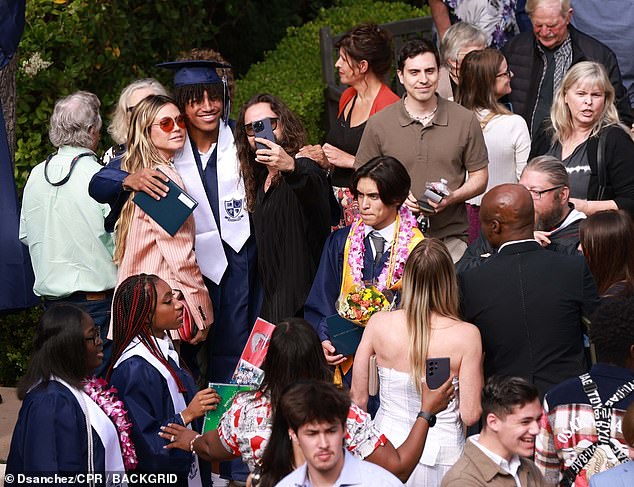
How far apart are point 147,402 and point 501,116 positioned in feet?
10.9

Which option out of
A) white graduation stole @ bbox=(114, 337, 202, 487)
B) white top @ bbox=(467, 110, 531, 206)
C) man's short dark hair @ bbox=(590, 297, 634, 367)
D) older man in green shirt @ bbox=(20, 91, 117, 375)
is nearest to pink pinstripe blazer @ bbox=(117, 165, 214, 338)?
older man in green shirt @ bbox=(20, 91, 117, 375)

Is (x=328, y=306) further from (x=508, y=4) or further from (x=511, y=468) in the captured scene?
(x=508, y=4)

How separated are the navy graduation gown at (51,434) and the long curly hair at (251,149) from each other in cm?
222

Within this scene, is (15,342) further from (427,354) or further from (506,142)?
(427,354)

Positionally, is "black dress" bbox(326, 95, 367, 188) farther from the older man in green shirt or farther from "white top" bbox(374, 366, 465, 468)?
"white top" bbox(374, 366, 465, 468)

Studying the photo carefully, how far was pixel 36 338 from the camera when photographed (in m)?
5.32

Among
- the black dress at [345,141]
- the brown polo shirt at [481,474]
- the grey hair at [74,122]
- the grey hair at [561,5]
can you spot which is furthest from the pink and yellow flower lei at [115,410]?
the grey hair at [561,5]

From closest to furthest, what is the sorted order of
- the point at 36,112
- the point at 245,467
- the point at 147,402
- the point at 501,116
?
1. the point at 147,402
2. the point at 245,467
3. the point at 501,116
4. the point at 36,112

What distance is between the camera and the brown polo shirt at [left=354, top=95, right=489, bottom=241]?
23.8 feet

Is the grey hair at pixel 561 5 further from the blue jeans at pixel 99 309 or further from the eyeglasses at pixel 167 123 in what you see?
the blue jeans at pixel 99 309

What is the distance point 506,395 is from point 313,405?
79 centimetres

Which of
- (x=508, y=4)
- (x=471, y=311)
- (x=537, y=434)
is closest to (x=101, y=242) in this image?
(x=471, y=311)

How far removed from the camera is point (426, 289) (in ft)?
18.1

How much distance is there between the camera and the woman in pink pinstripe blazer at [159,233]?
22.4 ft
